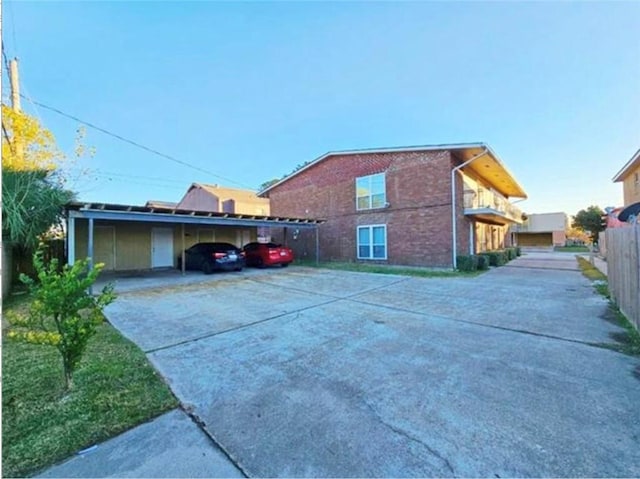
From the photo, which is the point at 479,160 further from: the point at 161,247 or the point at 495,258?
the point at 161,247

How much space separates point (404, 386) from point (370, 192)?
46.1 feet

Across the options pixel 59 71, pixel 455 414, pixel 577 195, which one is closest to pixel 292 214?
pixel 59 71

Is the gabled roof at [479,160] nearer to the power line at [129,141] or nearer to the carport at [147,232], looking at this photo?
the carport at [147,232]

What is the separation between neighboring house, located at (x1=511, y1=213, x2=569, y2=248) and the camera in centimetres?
4094

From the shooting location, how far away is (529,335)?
4.88 m

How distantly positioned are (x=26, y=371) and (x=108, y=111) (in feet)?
51.8

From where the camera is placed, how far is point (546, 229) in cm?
4153

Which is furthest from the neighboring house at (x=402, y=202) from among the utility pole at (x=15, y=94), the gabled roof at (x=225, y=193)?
the utility pole at (x=15, y=94)

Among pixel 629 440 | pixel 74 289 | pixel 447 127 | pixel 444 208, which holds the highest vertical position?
pixel 447 127

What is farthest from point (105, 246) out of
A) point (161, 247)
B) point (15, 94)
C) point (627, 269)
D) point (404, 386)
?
point (627, 269)

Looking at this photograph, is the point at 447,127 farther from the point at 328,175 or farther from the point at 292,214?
the point at 292,214

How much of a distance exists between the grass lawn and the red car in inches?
449

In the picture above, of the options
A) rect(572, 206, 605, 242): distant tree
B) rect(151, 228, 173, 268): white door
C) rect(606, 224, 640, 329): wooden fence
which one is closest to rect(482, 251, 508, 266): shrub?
rect(606, 224, 640, 329): wooden fence

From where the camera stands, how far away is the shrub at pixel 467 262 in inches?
525
